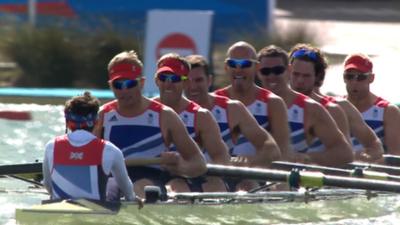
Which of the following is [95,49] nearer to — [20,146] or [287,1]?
[20,146]

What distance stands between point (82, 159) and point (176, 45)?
30.7ft

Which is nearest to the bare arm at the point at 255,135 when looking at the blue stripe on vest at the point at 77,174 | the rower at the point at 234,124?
the rower at the point at 234,124

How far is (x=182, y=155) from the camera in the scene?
30.9ft

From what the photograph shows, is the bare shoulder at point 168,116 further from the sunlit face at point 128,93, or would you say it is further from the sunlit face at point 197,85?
the sunlit face at point 197,85

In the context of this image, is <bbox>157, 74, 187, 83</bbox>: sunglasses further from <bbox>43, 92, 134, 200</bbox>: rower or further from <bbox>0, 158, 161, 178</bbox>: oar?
<bbox>43, 92, 134, 200</bbox>: rower

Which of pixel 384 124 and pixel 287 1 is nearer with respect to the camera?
pixel 384 124

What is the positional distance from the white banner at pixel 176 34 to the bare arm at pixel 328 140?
6693 millimetres

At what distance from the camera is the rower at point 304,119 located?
10.7 meters

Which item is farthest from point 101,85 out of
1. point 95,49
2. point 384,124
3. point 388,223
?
point 388,223

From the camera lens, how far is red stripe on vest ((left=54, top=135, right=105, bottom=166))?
8242 millimetres

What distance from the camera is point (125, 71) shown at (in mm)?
9211

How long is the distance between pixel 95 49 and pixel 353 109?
316 inches

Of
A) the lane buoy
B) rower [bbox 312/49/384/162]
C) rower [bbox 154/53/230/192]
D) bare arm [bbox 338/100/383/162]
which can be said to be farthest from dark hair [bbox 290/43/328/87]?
the lane buoy

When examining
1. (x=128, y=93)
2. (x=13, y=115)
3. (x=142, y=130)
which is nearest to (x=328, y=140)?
(x=142, y=130)
